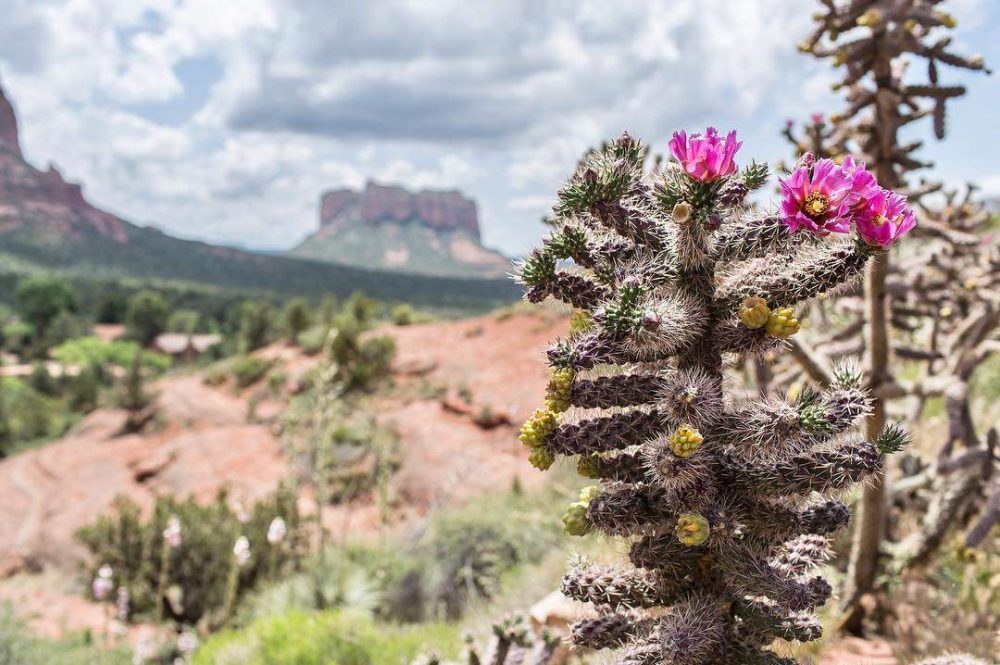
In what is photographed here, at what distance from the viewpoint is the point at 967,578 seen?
3828 millimetres

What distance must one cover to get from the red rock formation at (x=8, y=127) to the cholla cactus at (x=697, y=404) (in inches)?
7696

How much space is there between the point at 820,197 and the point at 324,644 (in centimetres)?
390

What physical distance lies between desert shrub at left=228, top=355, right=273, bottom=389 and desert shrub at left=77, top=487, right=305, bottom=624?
15.3 meters

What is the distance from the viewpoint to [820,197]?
4.84ft

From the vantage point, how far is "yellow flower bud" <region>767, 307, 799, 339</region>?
147cm

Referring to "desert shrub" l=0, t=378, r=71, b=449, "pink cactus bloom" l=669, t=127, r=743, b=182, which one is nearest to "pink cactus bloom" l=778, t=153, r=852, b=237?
"pink cactus bloom" l=669, t=127, r=743, b=182

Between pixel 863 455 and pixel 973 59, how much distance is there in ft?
8.96

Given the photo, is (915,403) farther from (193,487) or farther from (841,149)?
(193,487)

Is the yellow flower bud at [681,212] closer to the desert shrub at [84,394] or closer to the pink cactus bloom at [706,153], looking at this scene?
the pink cactus bloom at [706,153]

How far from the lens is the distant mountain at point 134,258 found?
115 meters

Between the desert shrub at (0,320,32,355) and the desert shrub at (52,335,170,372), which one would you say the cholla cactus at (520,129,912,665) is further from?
the desert shrub at (0,320,32,355)

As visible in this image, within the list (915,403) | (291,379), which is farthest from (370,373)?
(915,403)

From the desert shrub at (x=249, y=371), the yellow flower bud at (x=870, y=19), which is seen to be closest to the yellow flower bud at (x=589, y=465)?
A: the yellow flower bud at (x=870, y=19)

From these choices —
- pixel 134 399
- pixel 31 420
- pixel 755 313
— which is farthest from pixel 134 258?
pixel 755 313
